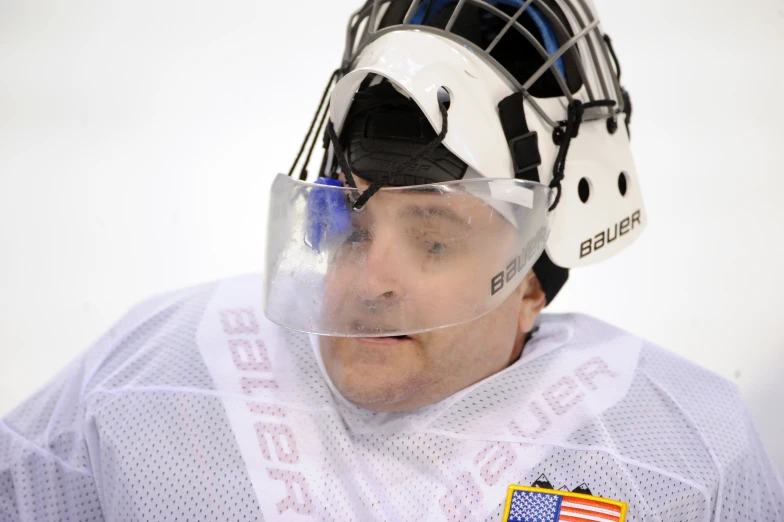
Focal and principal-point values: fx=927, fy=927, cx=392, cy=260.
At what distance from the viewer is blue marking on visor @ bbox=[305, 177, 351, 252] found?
113 centimetres

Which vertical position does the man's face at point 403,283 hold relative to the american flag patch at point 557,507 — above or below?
above

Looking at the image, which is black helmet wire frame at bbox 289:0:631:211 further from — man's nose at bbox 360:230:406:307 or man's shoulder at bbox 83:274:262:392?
man's shoulder at bbox 83:274:262:392

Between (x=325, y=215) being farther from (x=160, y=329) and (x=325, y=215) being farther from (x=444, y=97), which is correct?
(x=160, y=329)

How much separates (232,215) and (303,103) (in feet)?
1.17

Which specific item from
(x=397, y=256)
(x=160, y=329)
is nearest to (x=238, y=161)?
(x=160, y=329)

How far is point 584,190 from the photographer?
1331mm

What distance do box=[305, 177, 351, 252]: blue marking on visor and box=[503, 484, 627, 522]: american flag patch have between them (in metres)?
0.41

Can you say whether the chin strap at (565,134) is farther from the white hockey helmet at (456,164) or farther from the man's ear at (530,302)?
the man's ear at (530,302)

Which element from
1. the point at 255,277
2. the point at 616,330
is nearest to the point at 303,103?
the point at 255,277

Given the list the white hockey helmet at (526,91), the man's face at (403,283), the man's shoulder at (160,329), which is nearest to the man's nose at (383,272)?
the man's face at (403,283)

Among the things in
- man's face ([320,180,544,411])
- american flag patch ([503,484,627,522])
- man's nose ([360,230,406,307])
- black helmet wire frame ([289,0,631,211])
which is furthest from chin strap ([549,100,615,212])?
american flag patch ([503,484,627,522])

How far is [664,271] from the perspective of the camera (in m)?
2.10

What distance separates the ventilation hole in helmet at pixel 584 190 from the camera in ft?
4.34

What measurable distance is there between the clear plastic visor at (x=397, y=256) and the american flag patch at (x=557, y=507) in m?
0.25
